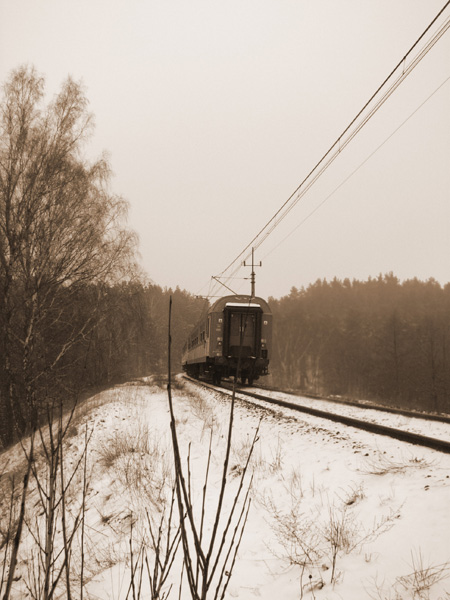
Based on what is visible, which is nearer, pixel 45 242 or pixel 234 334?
pixel 45 242

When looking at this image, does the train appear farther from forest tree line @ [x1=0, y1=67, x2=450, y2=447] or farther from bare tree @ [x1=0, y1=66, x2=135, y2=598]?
bare tree @ [x1=0, y1=66, x2=135, y2=598]

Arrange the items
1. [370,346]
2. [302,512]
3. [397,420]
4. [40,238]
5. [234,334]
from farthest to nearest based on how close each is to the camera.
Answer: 1. [370,346]
2. [234,334]
3. [40,238]
4. [397,420]
5. [302,512]

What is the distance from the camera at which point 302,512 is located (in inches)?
154

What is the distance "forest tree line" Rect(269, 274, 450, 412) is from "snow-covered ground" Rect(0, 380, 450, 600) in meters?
26.9

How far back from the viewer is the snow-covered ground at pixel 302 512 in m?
2.86

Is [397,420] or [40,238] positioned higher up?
[40,238]

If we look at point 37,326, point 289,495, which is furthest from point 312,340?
point 289,495

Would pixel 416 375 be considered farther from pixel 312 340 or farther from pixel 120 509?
pixel 120 509

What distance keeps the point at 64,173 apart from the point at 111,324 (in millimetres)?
4993

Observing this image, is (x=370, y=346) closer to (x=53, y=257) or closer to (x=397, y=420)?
(x=397, y=420)

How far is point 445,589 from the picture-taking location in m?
2.42

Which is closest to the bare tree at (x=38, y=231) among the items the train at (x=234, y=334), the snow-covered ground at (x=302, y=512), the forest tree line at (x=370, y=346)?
the snow-covered ground at (x=302, y=512)

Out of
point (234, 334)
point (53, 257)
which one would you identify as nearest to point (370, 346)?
point (234, 334)

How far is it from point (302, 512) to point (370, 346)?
163ft
